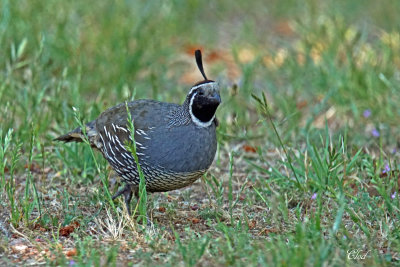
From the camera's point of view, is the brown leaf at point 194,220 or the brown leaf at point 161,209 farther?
the brown leaf at point 161,209

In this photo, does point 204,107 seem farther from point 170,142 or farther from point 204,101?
point 170,142

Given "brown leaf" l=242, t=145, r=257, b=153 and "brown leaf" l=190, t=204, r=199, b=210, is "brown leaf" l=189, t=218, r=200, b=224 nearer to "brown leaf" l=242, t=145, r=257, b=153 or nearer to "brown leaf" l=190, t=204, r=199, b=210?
"brown leaf" l=190, t=204, r=199, b=210

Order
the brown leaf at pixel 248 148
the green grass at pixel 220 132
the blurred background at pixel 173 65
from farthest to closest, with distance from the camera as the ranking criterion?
the blurred background at pixel 173 65
the brown leaf at pixel 248 148
the green grass at pixel 220 132

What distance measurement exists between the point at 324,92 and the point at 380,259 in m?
2.93

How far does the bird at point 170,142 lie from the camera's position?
12.9 feet

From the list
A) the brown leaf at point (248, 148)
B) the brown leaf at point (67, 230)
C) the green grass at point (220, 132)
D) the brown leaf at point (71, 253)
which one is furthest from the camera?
the brown leaf at point (248, 148)

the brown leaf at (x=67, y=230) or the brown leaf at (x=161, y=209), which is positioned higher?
the brown leaf at (x=67, y=230)

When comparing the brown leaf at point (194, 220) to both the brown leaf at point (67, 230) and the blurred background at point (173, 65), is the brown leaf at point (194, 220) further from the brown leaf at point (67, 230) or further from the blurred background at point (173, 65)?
the blurred background at point (173, 65)

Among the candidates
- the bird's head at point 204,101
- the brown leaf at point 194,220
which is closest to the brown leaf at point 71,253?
the brown leaf at point 194,220

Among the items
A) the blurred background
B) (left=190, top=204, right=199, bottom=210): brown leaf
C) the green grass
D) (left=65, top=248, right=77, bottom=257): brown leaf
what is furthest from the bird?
the blurred background

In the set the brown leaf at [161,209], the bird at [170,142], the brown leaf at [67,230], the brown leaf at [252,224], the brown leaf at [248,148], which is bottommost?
the brown leaf at [252,224]

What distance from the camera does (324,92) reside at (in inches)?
236

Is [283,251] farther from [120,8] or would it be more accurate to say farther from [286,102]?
[120,8]

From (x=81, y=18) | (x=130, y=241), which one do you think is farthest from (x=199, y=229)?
(x=81, y=18)
